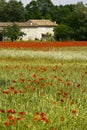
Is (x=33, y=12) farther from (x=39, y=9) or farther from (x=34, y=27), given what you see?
(x=34, y=27)

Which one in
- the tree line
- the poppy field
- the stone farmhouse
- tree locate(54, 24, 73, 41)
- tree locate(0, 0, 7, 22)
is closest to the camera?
the poppy field

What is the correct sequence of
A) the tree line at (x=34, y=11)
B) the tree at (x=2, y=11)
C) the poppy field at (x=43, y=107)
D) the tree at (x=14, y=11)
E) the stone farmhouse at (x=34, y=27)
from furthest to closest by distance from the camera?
the tree at (x=2, y=11) < the tree line at (x=34, y=11) < the tree at (x=14, y=11) < the stone farmhouse at (x=34, y=27) < the poppy field at (x=43, y=107)

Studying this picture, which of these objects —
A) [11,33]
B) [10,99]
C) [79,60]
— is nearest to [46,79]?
[10,99]

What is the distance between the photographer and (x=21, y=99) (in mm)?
9477

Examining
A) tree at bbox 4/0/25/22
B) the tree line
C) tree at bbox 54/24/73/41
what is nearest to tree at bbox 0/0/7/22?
the tree line

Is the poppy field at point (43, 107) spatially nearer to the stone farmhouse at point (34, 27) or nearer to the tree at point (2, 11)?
the stone farmhouse at point (34, 27)

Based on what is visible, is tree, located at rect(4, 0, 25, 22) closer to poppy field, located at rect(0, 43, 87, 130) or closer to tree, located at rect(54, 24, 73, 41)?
tree, located at rect(54, 24, 73, 41)

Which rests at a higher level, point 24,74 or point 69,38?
point 24,74

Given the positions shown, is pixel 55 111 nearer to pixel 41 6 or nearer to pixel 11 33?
pixel 11 33

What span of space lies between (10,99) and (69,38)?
79.8m

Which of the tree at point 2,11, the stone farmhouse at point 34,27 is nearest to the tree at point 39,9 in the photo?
the tree at point 2,11

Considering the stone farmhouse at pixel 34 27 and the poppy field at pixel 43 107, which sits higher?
the poppy field at pixel 43 107

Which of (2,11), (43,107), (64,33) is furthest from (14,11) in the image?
(43,107)

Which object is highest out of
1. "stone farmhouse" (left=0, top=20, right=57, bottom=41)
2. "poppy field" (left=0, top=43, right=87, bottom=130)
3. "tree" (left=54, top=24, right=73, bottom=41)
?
"poppy field" (left=0, top=43, right=87, bottom=130)
